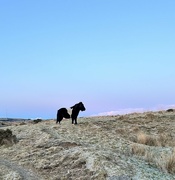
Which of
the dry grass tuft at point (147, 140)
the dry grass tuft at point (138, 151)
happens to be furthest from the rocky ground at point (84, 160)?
the dry grass tuft at point (147, 140)

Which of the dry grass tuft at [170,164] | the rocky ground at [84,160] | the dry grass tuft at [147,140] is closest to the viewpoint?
the rocky ground at [84,160]

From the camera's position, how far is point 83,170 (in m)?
13.0

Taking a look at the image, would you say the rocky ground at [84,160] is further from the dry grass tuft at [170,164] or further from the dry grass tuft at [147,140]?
the dry grass tuft at [147,140]

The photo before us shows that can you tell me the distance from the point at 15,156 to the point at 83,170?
5.59 meters

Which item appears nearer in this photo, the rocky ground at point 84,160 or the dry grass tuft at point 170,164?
the rocky ground at point 84,160

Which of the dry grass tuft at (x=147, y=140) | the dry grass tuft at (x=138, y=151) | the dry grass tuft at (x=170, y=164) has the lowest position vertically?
the dry grass tuft at (x=170, y=164)

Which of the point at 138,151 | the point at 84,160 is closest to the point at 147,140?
the point at 138,151

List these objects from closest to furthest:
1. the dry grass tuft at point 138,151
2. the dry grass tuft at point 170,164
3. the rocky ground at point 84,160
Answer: the rocky ground at point 84,160 < the dry grass tuft at point 170,164 < the dry grass tuft at point 138,151

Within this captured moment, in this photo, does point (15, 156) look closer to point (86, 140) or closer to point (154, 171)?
point (86, 140)

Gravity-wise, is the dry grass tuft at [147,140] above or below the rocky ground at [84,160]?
above

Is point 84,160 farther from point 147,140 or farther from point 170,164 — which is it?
point 147,140

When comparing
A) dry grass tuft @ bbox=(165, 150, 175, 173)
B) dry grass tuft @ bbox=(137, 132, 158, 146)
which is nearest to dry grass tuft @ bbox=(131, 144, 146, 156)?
dry grass tuft @ bbox=(165, 150, 175, 173)

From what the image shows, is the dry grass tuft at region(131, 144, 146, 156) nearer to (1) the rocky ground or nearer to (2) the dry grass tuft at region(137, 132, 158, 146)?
(1) the rocky ground

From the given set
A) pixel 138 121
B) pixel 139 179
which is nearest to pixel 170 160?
pixel 139 179
